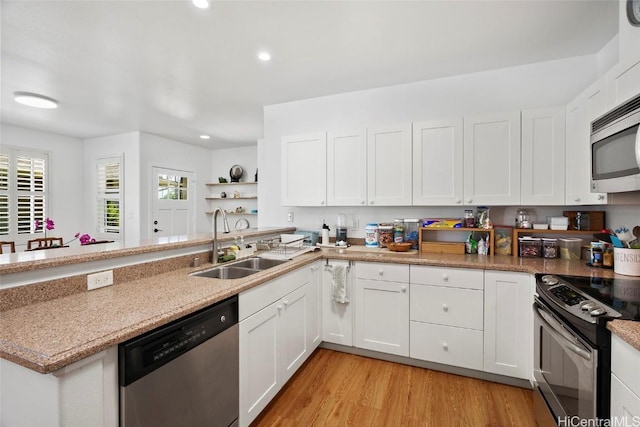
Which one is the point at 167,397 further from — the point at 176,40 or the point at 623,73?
the point at 623,73

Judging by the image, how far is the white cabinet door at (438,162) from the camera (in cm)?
252

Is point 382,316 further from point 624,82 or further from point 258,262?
point 624,82

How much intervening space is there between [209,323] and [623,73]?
2.46 metres

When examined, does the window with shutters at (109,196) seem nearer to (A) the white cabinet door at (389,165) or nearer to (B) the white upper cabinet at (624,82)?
(A) the white cabinet door at (389,165)

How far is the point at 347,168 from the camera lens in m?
2.93

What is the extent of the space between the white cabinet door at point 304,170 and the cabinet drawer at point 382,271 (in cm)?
84

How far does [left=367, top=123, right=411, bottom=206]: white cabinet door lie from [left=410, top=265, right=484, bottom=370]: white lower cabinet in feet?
2.46

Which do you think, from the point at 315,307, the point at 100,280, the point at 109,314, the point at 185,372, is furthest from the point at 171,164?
the point at 185,372

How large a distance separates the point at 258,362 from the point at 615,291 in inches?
74.6

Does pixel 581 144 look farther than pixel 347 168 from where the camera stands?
No

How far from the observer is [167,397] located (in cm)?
114

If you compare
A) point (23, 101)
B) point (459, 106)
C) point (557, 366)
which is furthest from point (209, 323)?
point (23, 101)

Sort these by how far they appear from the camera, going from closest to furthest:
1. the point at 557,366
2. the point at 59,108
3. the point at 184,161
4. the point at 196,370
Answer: the point at 196,370, the point at 557,366, the point at 59,108, the point at 184,161

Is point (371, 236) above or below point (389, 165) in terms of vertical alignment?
below
